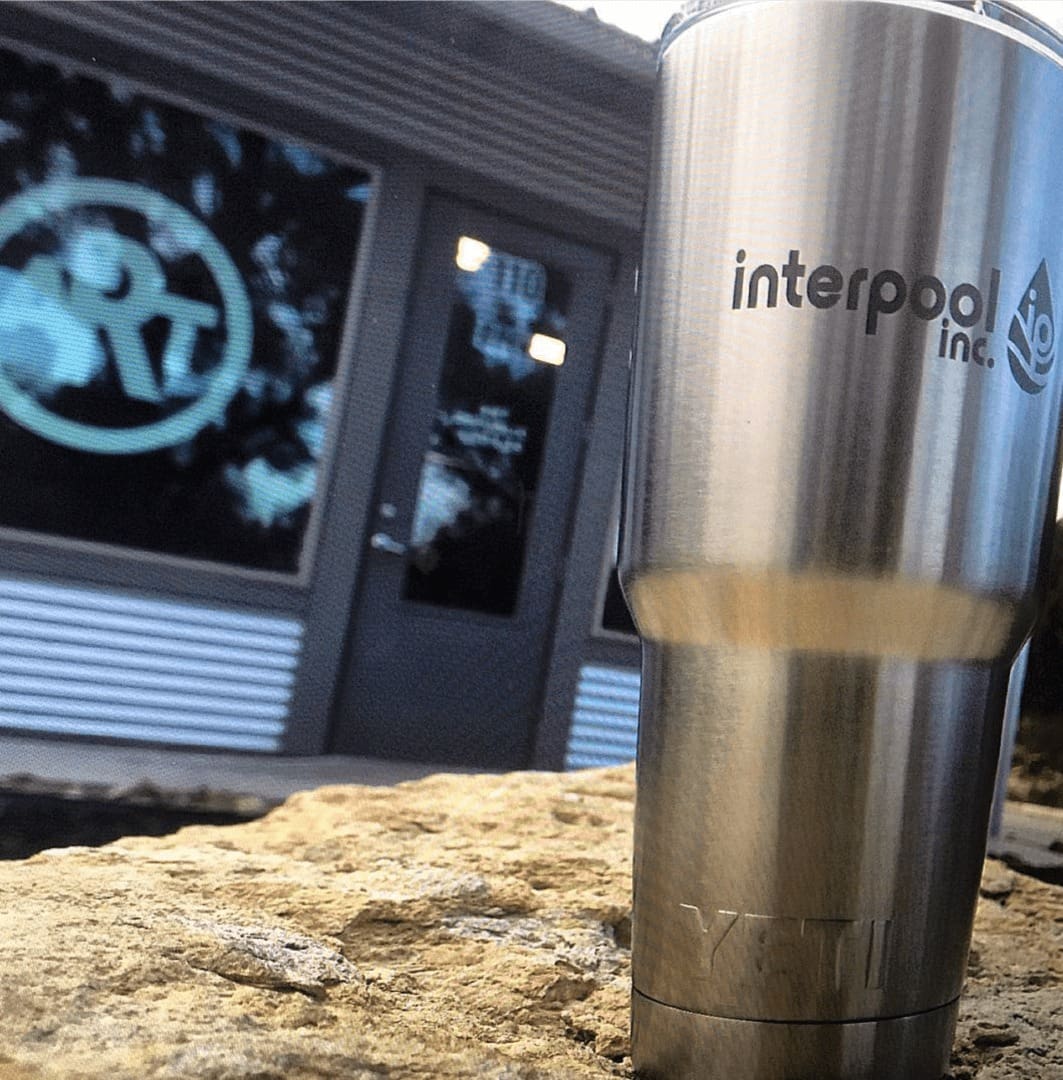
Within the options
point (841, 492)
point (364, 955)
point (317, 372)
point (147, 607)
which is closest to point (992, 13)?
point (841, 492)

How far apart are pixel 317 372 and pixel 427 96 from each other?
384 mm

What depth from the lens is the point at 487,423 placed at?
4.44ft

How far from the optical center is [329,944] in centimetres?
72

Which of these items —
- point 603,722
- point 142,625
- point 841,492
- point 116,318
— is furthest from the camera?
point 603,722

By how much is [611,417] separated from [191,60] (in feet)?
2.34

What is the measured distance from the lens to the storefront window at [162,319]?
3.71 ft

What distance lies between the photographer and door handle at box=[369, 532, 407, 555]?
1402 millimetres

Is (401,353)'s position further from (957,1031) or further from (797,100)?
(957,1031)

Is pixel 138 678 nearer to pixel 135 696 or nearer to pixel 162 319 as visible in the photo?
pixel 135 696

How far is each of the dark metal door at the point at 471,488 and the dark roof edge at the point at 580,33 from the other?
0.23 m

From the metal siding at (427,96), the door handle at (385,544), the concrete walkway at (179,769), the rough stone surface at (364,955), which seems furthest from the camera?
the door handle at (385,544)

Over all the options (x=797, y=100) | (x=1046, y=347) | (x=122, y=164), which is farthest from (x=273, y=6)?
(x=1046, y=347)

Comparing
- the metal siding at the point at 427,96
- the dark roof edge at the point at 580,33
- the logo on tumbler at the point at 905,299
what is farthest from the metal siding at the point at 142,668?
the logo on tumbler at the point at 905,299

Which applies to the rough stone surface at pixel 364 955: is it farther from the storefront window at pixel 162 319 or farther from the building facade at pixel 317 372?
the storefront window at pixel 162 319
